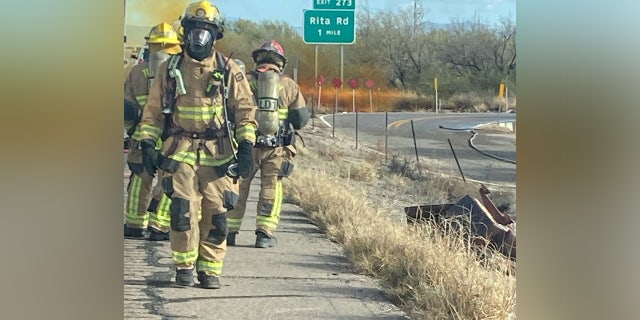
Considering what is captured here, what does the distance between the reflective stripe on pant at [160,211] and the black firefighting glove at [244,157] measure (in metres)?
0.40

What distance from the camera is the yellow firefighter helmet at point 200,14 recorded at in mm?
3738

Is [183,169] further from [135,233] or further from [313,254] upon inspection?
[313,254]

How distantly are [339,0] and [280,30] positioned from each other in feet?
1.15

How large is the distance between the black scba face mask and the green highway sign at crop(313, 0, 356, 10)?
55 cm

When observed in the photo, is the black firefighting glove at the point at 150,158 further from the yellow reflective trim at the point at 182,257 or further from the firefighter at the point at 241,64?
the firefighter at the point at 241,64

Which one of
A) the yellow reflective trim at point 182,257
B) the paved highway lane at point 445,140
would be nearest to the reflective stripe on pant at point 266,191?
the yellow reflective trim at point 182,257

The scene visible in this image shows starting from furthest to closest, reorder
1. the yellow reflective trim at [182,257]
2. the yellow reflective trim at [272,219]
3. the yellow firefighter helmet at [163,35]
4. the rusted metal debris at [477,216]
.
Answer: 1. the rusted metal debris at [477,216]
2. the yellow reflective trim at [272,219]
3. the yellow reflective trim at [182,257]
4. the yellow firefighter helmet at [163,35]

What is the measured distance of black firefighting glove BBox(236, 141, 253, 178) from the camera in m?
3.84

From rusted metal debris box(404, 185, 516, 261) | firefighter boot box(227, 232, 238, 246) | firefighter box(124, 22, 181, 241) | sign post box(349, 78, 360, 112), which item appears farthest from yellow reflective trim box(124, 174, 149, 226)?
rusted metal debris box(404, 185, 516, 261)

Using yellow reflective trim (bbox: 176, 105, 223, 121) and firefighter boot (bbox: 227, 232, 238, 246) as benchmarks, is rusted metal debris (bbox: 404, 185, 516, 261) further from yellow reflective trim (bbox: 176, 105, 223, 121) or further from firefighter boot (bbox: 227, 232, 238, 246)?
yellow reflective trim (bbox: 176, 105, 223, 121)
